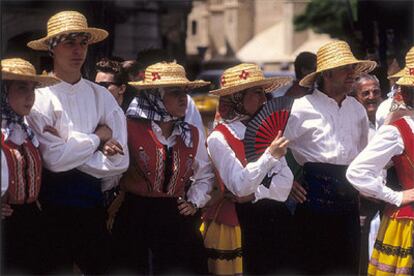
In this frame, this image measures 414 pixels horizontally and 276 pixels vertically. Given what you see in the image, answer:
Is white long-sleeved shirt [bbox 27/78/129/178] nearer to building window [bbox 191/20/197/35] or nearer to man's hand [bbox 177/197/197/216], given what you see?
man's hand [bbox 177/197/197/216]

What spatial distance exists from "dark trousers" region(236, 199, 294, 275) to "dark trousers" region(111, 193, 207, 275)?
1.26ft

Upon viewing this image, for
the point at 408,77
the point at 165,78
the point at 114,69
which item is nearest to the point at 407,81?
the point at 408,77

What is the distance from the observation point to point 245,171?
16.6ft

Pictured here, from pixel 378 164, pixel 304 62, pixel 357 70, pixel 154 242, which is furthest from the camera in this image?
pixel 304 62

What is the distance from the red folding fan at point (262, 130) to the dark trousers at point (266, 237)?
15.9 inches

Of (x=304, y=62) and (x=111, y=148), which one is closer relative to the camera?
(x=111, y=148)

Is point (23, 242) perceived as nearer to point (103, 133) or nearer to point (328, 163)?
point (103, 133)

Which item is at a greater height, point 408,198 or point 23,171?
point 23,171

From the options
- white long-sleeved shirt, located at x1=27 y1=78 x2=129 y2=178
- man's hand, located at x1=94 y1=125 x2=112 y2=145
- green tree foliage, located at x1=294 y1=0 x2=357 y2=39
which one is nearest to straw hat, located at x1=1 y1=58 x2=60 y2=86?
white long-sleeved shirt, located at x1=27 y1=78 x2=129 y2=178

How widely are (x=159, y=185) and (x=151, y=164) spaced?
0.13 m

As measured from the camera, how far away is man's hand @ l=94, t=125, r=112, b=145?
15.9 feet

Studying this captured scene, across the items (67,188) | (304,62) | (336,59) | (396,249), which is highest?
(336,59)

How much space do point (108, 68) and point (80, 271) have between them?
1623mm

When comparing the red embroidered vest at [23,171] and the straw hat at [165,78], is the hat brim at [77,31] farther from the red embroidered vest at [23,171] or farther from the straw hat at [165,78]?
the red embroidered vest at [23,171]
